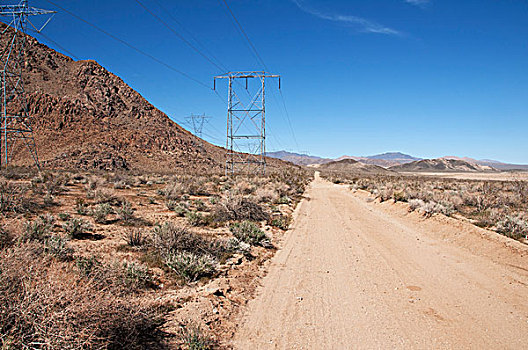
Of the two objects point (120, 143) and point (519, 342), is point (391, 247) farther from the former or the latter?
point (120, 143)

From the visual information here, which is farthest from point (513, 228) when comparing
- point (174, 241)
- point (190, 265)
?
point (174, 241)

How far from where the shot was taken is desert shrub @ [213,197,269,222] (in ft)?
44.3

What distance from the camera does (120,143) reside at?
190 feet

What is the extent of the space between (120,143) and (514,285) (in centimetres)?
6171

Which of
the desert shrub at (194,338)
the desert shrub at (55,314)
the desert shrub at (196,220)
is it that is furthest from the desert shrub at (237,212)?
the desert shrub at (55,314)

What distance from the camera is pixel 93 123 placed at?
58094 mm

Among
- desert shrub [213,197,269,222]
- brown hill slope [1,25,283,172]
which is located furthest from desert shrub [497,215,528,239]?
brown hill slope [1,25,283,172]

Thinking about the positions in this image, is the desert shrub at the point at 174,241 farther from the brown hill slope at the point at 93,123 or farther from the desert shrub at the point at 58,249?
the brown hill slope at the point at 93,123

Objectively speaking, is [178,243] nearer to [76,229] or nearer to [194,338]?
[76,229]

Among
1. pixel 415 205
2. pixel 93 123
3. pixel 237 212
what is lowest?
pixel 237 212

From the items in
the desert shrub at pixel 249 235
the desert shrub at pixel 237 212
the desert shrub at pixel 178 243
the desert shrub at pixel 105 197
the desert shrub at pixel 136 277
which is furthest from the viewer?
the desert shrub at pixel 105 197

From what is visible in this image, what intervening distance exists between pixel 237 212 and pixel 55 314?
35.1 ft

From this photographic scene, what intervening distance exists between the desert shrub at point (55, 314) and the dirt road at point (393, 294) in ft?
5.89

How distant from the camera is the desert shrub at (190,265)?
690cm
